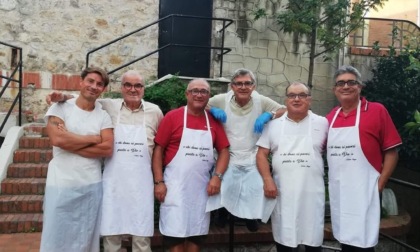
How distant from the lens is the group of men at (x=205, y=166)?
2.67 metres

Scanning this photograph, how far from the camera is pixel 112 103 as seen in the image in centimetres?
301

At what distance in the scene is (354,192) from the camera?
2658 mm

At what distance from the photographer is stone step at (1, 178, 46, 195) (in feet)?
15.1

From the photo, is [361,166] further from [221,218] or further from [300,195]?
[221,218]

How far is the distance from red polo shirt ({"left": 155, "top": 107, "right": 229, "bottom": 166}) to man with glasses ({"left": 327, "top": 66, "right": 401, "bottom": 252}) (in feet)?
2.91

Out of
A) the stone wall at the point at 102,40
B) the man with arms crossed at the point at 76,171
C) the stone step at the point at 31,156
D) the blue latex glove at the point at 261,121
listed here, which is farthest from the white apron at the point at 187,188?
the stone wall at the point at 102,40

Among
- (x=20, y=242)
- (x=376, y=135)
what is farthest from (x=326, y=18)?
(x=20, y=242)

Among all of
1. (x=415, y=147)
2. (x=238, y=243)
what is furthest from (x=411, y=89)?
(x=238, y=243)

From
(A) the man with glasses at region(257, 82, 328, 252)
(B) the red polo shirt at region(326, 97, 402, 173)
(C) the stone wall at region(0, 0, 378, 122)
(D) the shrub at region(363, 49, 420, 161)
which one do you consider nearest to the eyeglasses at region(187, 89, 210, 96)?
(A) the man with glasses at region(257, 82, 328, 252)

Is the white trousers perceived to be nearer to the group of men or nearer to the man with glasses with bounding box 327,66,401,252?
the group of men

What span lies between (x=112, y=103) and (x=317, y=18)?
16.5 ft

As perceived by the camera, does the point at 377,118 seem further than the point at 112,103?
No

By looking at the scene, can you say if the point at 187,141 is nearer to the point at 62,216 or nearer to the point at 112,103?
the point at 112,103

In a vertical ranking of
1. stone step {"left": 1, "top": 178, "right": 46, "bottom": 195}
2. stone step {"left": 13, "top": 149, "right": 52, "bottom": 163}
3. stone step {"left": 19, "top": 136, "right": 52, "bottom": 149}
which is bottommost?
stone step {"left": 1, "top": 178, "right": 46, "bottom": 195}
